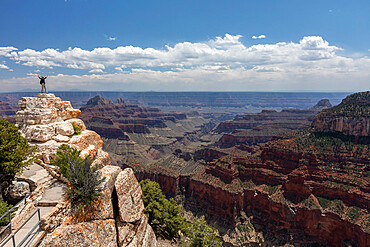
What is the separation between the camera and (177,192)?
7162 centimetres

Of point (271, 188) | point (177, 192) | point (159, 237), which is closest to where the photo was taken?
point (159, 237)

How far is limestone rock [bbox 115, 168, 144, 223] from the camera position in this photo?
16.6 metres

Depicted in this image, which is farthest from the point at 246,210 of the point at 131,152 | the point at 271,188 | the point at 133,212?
the point at 131,152

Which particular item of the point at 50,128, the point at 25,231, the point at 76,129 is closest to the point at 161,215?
the point at 76,129

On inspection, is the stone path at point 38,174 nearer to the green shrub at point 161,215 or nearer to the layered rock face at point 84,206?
the layered rock face at point 84,206

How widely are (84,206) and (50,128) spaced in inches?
430

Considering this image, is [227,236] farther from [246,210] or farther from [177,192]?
[177,192]

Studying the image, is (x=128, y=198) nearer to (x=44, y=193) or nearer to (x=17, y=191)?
(x=44, y=193)

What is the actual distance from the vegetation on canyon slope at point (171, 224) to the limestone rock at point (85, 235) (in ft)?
33.2

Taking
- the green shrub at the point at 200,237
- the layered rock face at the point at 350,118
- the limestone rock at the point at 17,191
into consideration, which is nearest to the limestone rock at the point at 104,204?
the limestone rock at the point at 17,191

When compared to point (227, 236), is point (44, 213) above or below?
above

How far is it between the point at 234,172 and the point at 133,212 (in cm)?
5230

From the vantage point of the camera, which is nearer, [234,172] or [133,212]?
[133,212]

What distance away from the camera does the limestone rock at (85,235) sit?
11.9 m
